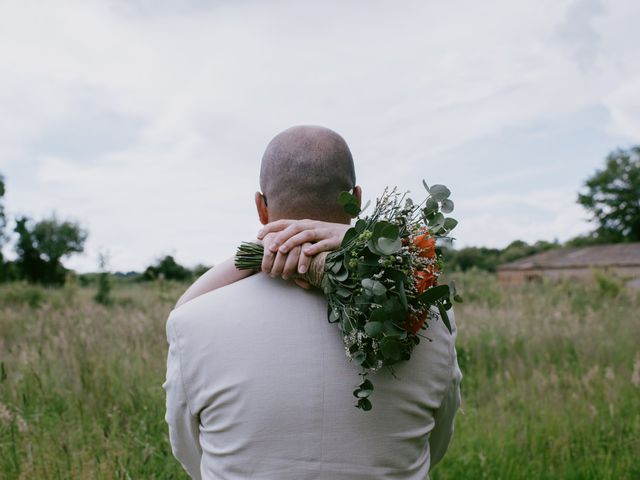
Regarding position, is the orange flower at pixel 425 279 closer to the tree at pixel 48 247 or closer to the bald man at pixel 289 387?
the bald man at pixel 289 387

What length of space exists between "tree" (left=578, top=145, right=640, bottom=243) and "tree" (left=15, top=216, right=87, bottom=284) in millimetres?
57012

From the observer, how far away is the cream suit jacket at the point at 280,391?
1.63 meters

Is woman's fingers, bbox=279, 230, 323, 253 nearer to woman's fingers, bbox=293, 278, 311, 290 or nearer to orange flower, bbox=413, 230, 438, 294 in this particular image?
woman's fingers, bbox=293, 278, 311, 290

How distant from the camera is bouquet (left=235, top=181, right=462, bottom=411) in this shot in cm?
158

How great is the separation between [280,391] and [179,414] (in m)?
0.40

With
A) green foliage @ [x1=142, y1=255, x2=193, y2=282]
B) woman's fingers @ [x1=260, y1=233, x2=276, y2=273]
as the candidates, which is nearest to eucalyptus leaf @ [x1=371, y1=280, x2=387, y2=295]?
woman's fingers @ [x1=260, y1=233, x2=276, y2=273]

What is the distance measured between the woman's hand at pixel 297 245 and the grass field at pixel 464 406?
6.93 feet

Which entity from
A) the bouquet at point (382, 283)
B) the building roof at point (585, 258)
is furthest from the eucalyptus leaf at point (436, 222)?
the building roof at point (585, 258)

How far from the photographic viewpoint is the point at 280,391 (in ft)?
5.32

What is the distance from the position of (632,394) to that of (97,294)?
13773 millimetres

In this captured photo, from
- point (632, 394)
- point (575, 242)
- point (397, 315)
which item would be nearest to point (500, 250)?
point (575, 242)

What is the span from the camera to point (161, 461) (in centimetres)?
383

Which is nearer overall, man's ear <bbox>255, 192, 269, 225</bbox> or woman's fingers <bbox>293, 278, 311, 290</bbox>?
woman's fingers <bbox>293, 278, 311, 290</bbox>

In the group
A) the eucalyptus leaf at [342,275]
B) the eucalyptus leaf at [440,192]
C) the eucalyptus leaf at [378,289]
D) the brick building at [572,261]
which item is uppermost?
the brick building at [572,261]
